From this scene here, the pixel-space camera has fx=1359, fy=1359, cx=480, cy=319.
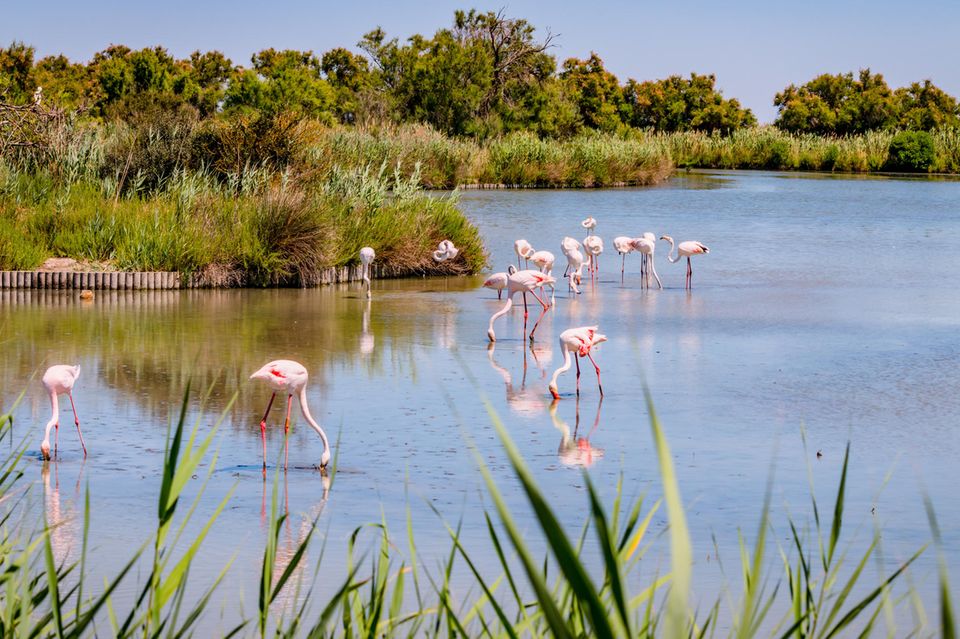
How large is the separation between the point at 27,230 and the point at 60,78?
4703cm

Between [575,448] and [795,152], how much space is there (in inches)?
2069

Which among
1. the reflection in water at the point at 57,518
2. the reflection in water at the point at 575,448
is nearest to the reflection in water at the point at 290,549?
the reflection in water at the point at 57,518

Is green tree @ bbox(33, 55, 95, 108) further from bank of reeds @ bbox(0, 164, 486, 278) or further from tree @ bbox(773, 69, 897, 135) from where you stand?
tree @ bbox(773, 69, 897, 135)

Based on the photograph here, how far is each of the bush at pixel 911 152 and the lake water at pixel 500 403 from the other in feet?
126

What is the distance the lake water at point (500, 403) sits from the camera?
6.23 m

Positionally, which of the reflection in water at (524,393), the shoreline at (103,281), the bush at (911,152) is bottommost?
the reflection in water at (524,393)

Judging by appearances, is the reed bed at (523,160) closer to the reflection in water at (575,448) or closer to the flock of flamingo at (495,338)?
the flock of flamingo at (495,338)

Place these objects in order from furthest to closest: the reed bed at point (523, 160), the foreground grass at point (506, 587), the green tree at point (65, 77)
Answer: the green tree at point (65, 77), the reed bed at point (523, 160), the foreground grass at point (506, 587)

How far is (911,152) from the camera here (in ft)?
180

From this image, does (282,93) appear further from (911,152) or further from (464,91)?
(911,152)

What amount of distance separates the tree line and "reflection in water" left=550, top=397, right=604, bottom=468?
27993 mm

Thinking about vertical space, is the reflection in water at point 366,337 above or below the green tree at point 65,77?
below

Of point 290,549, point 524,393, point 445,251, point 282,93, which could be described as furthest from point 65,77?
point 290,549

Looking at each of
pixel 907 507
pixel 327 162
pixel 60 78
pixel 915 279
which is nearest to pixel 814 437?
pixel 907 507
